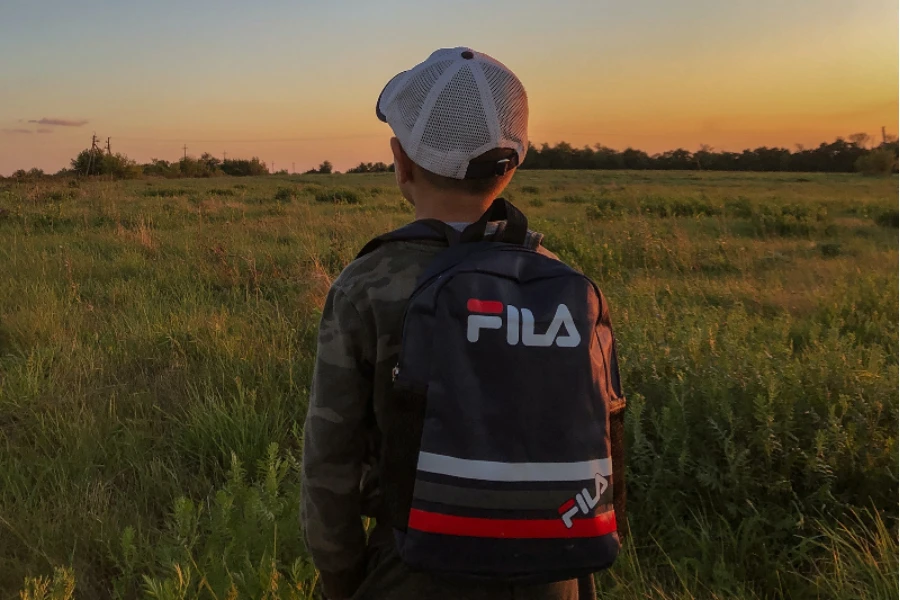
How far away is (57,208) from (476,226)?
12.7 meters

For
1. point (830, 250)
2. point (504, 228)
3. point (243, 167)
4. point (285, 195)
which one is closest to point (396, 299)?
point (504, 228)

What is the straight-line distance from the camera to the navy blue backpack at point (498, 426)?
1169 millimetres

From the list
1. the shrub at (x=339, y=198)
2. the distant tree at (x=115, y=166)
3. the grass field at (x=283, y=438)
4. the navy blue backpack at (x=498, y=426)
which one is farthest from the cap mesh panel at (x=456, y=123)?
the distant tree at (x=115, y=166)

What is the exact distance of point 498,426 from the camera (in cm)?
117

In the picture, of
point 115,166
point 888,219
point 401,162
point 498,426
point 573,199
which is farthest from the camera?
point 115,166

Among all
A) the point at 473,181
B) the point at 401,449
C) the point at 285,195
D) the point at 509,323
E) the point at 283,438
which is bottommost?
the point at 283,438

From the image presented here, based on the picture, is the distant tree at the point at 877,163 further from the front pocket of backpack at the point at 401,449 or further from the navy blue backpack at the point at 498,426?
the front pocket of backpack at the point at 401,449

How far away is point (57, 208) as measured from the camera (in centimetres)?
1170

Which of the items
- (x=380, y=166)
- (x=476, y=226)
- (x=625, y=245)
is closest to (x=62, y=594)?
(x=476, y=226)

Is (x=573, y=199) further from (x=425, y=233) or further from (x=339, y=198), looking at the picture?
(x=425, y=233)

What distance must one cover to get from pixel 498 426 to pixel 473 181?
0.52 meters

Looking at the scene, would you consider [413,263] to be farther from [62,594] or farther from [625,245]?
[625,245]

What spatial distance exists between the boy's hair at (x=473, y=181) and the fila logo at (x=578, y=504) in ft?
2.07

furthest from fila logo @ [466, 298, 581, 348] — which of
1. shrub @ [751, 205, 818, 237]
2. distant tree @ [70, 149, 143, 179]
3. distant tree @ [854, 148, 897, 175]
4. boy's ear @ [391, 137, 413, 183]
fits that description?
distant tree @ [854, 148, 897, 175]
